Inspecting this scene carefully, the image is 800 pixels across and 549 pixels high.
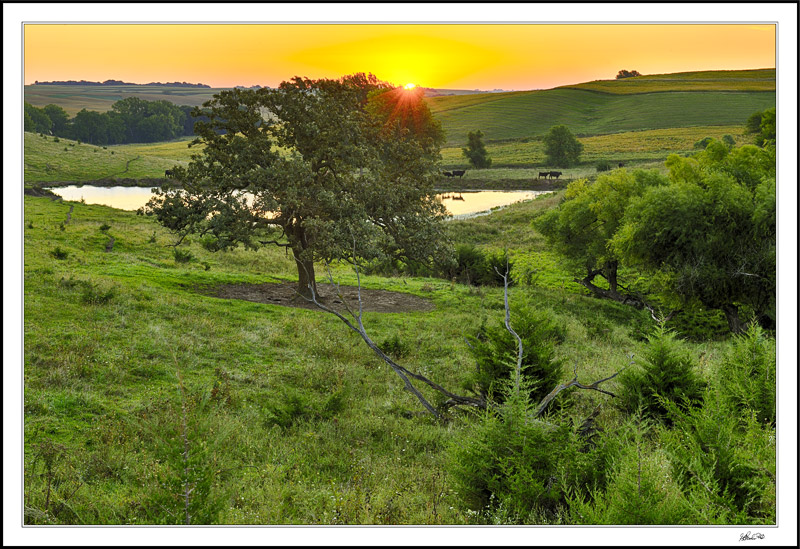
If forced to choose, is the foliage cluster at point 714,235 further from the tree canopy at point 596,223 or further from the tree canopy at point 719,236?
the tree canopy at point 596,223

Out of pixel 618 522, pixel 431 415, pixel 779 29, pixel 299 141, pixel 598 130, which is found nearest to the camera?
pixel 618 522

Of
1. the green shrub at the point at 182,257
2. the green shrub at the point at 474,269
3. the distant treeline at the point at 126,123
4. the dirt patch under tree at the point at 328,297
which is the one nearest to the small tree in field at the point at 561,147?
the distant treeline at the point at 126,123

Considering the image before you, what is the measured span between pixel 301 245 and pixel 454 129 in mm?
152935

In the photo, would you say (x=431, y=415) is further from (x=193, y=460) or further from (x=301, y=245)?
(x=301, y=245)

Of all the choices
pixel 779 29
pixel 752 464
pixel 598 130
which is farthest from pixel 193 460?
pixel 598 130

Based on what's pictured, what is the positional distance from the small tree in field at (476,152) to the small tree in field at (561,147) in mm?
13266

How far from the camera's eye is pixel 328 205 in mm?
19297

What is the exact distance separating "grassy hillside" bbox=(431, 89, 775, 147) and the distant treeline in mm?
73200

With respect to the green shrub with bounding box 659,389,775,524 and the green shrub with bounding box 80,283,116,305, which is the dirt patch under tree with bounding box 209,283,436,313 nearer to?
the green shrub with bounding box 80,283,116,305

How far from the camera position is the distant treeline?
90.0 m

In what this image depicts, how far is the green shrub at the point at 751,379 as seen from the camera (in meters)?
8.79

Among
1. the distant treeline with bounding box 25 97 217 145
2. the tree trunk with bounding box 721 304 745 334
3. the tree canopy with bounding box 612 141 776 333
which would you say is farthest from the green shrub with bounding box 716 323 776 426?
the distant treeline with bounding box 25 97 217 145

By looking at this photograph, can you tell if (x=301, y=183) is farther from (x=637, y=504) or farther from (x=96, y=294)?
(x=637, y=504)

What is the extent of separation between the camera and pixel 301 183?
19641 mm
